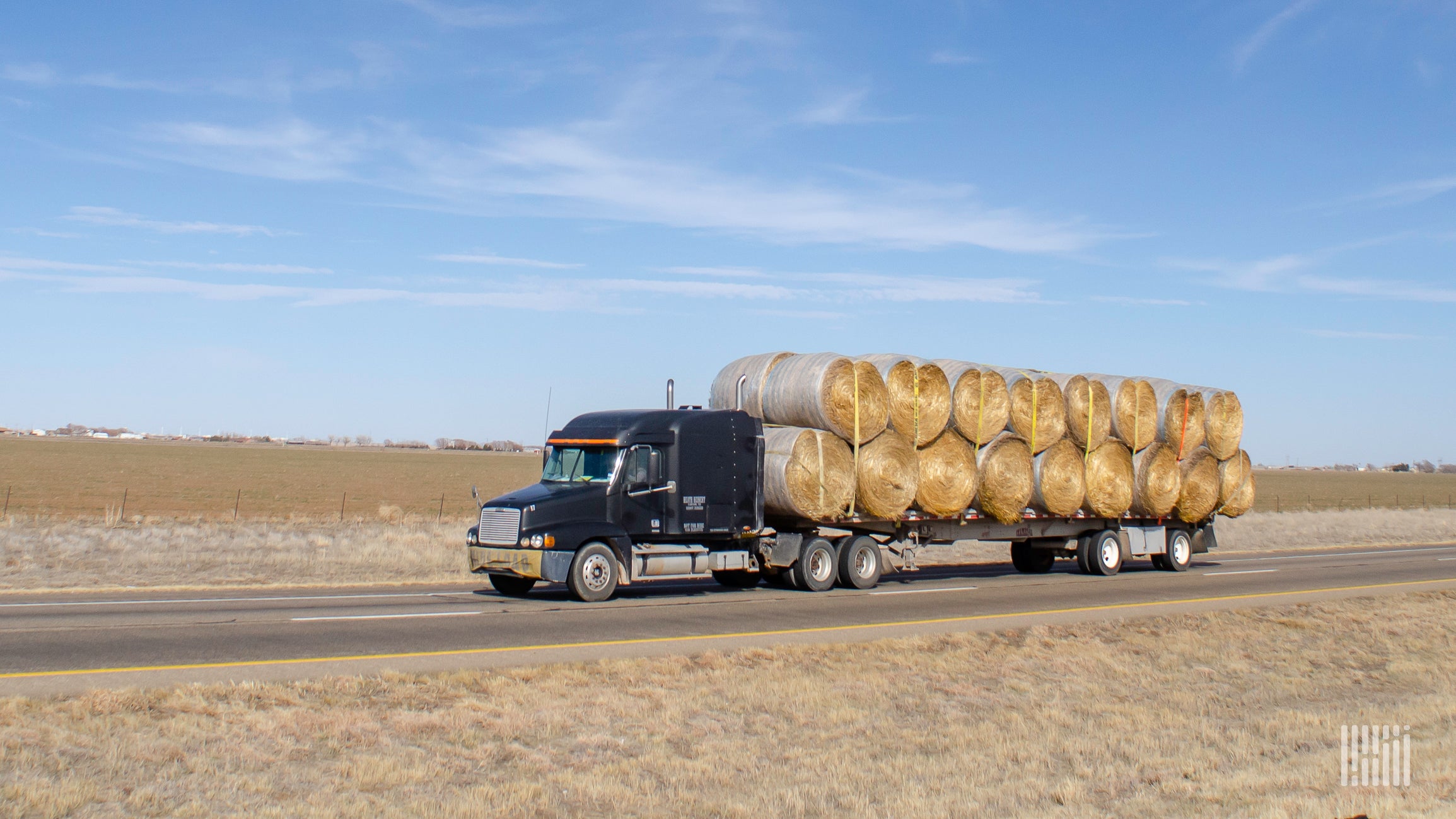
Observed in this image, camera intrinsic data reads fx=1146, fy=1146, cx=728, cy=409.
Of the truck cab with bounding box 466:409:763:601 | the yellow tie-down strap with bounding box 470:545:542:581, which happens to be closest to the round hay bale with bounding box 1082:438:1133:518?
the truck cab with bounding box 466:409:763:601

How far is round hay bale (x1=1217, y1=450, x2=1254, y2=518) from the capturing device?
2528cm

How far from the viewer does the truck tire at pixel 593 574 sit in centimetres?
1680

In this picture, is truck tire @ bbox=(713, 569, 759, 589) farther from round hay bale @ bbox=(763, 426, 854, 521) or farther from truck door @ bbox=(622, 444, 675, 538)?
truck door @ bbox=(622, 444, 675, 538)

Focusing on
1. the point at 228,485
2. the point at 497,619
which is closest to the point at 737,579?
the point at 497,619

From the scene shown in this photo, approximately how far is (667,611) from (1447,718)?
9.31 m

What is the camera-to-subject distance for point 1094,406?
74.3ft

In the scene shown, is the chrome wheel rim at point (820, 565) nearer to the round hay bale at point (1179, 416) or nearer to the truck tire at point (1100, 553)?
the truck tire at point (1100, 553)

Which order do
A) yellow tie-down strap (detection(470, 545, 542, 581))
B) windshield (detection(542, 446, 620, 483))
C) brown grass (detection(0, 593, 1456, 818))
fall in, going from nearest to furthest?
brown grass (detection(0, 593, 1456, 818)) → yellow tie-down strap (detection(470, 545, 542, 581)) → windshield (detection(542, 446, 620, 483))

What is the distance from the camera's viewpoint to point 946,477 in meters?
20.1

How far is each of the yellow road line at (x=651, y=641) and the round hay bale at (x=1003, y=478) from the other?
10.8 ft

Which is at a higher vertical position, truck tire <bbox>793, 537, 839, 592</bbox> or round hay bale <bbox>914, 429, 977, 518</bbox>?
round hay bale <bbox>914, 429, 977, 518</bbox>

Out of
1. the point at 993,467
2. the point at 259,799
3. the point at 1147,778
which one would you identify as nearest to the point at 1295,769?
the point at 1147,778

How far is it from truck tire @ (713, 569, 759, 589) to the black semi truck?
2 centimetres

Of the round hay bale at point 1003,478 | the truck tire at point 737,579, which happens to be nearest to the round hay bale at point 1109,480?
the round hay bale at point 1003,478
